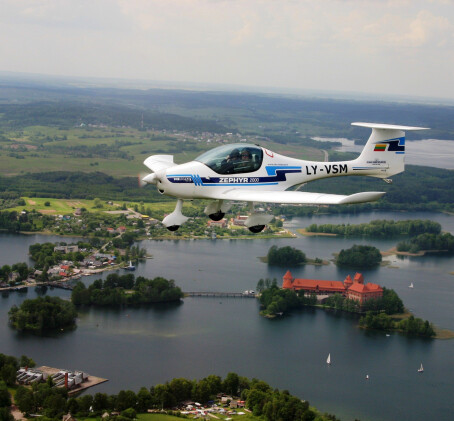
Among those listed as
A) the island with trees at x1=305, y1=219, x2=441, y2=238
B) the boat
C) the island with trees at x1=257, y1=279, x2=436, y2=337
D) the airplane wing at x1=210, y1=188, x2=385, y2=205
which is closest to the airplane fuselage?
the airplane wing at x1=210, y1=188, x2=385, y2=205

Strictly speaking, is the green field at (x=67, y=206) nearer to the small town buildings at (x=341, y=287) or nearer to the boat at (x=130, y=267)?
the boat at (x=130, y=267)

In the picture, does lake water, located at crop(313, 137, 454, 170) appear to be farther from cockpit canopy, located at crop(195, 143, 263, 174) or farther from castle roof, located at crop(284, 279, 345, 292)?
cockpit canopy, located at crop(195, 143, 263, 174)

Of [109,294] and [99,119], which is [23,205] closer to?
[109,294]

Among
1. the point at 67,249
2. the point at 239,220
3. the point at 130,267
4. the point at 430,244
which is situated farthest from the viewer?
the point at 239,220

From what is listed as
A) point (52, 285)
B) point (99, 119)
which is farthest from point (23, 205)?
point (99, 119)

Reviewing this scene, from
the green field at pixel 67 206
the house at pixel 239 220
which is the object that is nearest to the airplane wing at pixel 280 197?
the green field at pixel 67 206

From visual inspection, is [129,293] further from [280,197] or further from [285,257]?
[280,197]

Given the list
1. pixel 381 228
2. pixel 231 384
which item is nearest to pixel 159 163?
pixel 231 384
